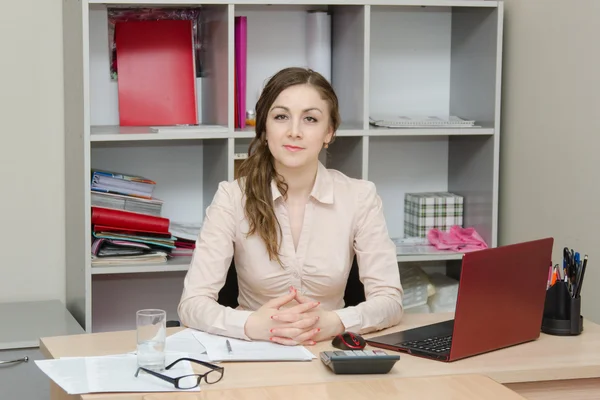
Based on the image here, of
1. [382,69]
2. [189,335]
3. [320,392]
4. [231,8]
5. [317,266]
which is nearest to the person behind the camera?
[320,392]

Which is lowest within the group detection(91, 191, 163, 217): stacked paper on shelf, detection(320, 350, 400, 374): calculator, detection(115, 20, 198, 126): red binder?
detection(320, 350, 400, 374): calculator

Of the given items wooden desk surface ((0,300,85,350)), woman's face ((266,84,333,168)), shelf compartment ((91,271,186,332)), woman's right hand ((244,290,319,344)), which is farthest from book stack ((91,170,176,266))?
woman's right hand ((244,290,319,344))

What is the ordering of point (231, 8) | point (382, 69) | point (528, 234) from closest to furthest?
point (231, 8), point (528, 234), point (382, 69)

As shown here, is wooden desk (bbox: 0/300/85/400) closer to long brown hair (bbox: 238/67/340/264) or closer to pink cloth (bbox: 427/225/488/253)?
long brown hair (bbox: 238/67/340/264)

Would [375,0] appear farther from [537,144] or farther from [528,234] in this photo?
[528,234]

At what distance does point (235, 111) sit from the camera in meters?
3.05

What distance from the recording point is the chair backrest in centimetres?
231

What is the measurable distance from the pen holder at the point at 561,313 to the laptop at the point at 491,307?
0.06m

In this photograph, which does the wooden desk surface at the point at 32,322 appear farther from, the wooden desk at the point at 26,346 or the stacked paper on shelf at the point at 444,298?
the stacked paper on shelf at the point at 444,298

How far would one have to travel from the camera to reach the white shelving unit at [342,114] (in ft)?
9.61

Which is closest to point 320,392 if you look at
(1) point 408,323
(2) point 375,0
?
(1) point 408,323

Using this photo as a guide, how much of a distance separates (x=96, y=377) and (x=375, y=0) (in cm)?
185

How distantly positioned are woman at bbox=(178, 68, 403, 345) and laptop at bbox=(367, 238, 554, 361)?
0.24 meters

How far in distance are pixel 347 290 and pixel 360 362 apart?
29.1 inches
